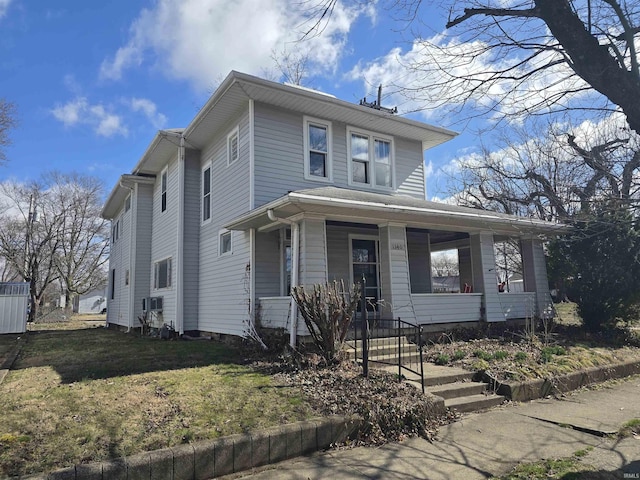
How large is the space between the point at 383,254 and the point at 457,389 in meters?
3.66

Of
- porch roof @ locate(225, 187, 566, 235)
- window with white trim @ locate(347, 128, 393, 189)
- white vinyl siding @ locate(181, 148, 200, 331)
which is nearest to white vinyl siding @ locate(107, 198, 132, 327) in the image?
white vinyl siding @ locate(181, 148, 200, 331)

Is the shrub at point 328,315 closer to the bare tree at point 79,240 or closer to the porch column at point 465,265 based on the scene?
the porch column at point 465,265

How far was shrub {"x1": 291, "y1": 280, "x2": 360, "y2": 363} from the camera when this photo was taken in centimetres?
697

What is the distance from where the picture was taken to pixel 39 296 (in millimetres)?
29969

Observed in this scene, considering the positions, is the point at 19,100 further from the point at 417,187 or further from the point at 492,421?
the point at 492,421

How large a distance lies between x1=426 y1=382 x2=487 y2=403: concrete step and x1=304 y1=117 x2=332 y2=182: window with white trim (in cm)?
606

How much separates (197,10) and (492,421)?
660 centimetres

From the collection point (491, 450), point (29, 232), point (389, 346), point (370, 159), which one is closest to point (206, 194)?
point (370, 159)

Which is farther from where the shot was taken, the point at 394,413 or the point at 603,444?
the point at 394,413

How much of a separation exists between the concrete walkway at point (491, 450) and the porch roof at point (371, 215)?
4137mm

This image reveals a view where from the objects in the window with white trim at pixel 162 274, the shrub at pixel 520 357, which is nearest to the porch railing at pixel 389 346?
the shrub at pixel 520 357

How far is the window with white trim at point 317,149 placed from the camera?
35.7 feet

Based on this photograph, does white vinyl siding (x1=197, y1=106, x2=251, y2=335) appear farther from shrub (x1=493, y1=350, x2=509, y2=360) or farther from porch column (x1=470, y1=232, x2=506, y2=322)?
porch column (x1=470, y1=232, x2=506, y2=322)

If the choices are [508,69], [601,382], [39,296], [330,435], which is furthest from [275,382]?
[39,296]
